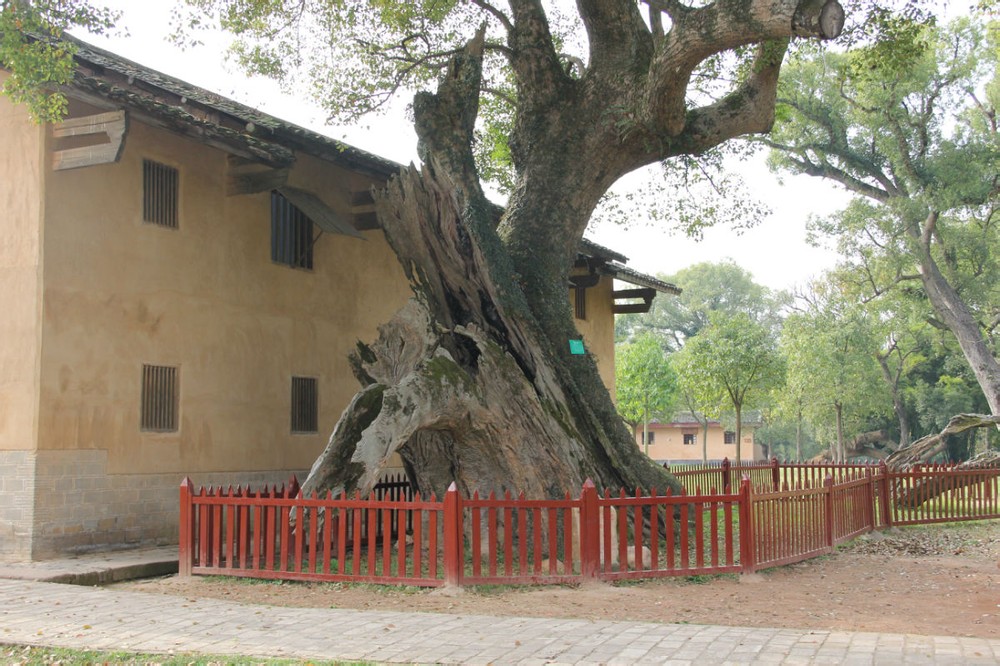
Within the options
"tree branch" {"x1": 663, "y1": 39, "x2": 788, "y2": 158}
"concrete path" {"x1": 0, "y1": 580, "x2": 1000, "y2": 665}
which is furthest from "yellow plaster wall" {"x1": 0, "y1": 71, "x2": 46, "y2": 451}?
"tree branch" {"x1": 663, "y1": 39, "x2": 788, "y2": 158}

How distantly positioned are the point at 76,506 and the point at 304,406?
429 centimetres

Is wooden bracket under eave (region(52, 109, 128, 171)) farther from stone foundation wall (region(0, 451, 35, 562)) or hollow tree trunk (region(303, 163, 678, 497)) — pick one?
stone foundation wall (region(0, 451, 35, 562))

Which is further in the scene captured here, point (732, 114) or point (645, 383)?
point (645, 383)

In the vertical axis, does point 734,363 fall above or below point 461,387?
above

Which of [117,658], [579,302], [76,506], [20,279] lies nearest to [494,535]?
[117,658]

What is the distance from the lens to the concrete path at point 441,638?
595cm

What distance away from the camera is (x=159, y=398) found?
483 inches

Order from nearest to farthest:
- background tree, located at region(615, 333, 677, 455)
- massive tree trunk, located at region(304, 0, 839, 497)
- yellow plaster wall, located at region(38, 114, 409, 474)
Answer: massive tree trunk, located at region(304, 0, 839, 497)
yellow plaster wall, located at region(38, 114, 409, 474)
background tree, located at region(615, 333, 677, 455)

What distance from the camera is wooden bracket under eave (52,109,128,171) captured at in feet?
34.5

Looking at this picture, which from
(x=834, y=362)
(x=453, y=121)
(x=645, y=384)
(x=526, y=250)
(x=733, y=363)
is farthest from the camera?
(x=645, y=384)

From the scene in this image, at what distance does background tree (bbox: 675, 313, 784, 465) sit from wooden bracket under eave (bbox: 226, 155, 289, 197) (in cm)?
2502

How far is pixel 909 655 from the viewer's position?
591 centimetres

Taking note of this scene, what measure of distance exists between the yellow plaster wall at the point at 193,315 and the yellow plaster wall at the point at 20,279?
0.14 m

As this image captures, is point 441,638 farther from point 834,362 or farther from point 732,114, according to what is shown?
point 834,362
